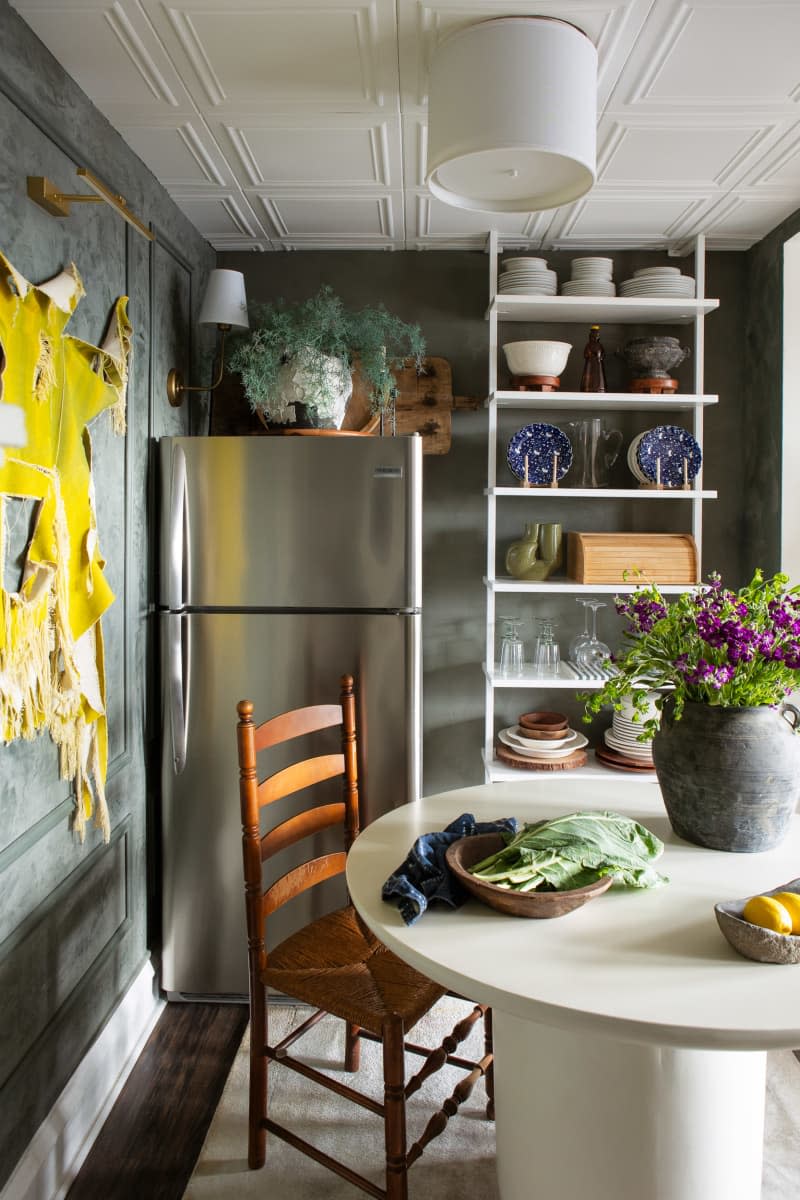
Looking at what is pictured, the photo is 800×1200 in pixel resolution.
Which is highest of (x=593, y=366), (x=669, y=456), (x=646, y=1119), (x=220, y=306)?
(x=220, y=306)

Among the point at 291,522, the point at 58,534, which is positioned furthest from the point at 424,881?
the point at 291,522

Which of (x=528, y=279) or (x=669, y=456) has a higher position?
(x=528, y=279)

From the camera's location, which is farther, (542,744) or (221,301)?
(542,744)

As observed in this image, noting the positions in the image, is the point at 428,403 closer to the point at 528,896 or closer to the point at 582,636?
the point at 582,636

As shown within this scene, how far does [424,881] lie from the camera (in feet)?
4.59

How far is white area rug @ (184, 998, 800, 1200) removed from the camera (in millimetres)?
1890

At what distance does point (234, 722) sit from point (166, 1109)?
979 millimetres

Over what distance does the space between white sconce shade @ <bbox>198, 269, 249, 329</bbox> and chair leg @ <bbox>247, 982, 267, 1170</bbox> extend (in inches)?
74.3

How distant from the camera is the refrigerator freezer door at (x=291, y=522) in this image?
8.29 ft

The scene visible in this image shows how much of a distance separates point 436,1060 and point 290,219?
7.95 ft

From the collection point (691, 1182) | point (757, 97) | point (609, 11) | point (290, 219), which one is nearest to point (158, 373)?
point (290, 219)

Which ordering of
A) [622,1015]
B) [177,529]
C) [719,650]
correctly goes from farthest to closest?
1. [177,529]
2. [719,650]
3. [622,1015]

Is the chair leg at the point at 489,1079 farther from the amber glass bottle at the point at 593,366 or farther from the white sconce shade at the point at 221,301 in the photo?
the white sconce shade at the point at 221,301

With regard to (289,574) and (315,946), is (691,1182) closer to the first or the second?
(315,946)
